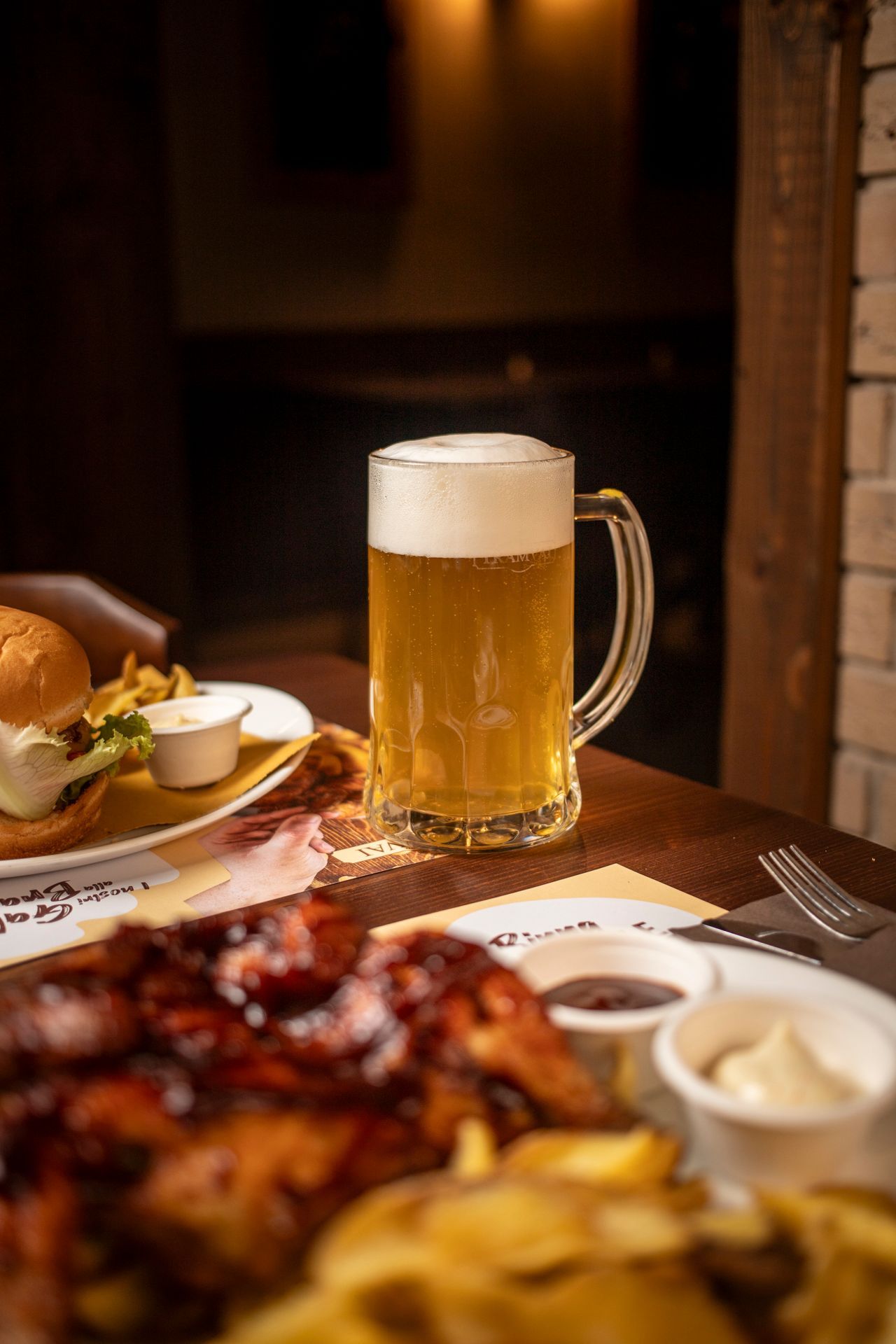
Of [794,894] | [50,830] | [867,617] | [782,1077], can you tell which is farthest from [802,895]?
[867,617]

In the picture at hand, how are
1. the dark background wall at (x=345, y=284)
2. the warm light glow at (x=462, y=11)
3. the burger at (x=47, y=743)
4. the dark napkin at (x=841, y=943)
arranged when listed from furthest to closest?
1. the warm light glow at (x=462, y=11)
2. the dark background wall at (x=345, y=284)
3. the burger at (x=47, y=743)
4. the dark napkin at (x=841, y=943)

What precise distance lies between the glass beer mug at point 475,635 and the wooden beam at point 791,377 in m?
1.38

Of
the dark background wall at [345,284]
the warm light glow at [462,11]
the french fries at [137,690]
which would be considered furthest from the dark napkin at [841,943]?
the warm light glow at [462,11]

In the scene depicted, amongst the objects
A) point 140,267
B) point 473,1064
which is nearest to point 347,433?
point 140,267

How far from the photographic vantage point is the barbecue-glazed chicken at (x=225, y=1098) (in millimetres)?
472

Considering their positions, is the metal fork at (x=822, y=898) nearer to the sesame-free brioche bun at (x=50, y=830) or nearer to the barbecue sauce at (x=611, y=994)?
the barbecue sauce at (x=611, y=994)

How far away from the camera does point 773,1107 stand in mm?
548

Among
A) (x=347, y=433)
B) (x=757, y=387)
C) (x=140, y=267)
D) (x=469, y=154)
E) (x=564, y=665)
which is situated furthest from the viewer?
(x=469, y=154)

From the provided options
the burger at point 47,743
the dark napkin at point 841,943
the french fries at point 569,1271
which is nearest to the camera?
the french fries at point 569,1271

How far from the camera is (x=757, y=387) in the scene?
96.3 inches

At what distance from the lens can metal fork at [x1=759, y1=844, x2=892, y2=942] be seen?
2.88ft

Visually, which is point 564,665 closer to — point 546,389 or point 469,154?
point 546,389

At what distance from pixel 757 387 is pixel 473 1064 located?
2125 millimetres

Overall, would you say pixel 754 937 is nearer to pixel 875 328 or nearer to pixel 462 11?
pixel 875 328
